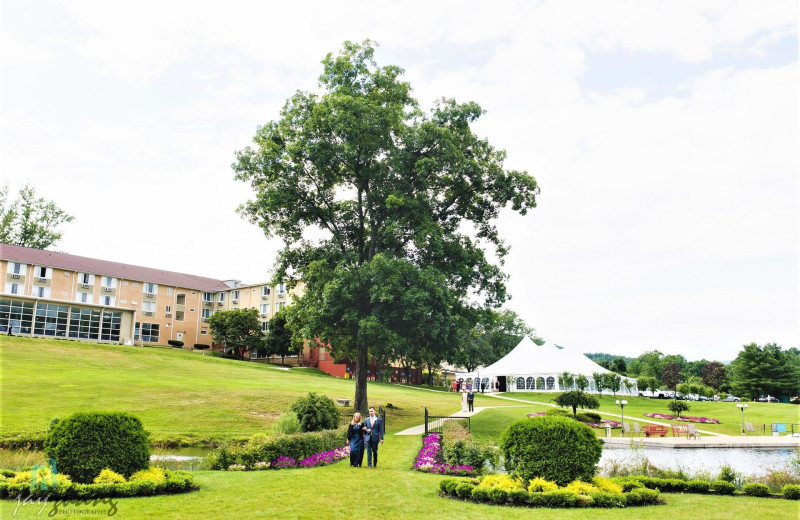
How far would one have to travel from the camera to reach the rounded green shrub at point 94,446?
1116 centimetres

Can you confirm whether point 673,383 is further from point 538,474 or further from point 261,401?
point 538,474

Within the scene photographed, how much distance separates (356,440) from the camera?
15.2 m

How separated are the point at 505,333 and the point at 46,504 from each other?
88.2m

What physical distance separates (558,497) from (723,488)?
4.69m

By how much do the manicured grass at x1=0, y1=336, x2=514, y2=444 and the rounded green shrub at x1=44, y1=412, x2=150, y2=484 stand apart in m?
11.1

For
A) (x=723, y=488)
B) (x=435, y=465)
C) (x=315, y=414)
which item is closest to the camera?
(x=723, y=488)

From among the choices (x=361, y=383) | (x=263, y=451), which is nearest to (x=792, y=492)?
(x=263, y=451)

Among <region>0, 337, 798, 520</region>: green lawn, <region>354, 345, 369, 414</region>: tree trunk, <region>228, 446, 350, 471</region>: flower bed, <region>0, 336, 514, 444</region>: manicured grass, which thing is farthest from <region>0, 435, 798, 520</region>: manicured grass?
<region>354, 345, 369, 414</region>: tree trunk

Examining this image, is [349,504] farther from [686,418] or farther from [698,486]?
[686,418]

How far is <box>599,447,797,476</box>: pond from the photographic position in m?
19.9

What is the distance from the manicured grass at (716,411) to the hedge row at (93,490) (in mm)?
31631

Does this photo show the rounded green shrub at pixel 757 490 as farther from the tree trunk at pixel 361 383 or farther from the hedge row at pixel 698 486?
the tree trunk at pixel 361 383

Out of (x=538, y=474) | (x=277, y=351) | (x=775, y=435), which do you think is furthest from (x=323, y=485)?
(x=277, y=351)

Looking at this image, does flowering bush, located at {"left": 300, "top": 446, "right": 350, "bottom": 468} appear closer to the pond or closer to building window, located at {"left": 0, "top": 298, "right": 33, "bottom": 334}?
the pond
